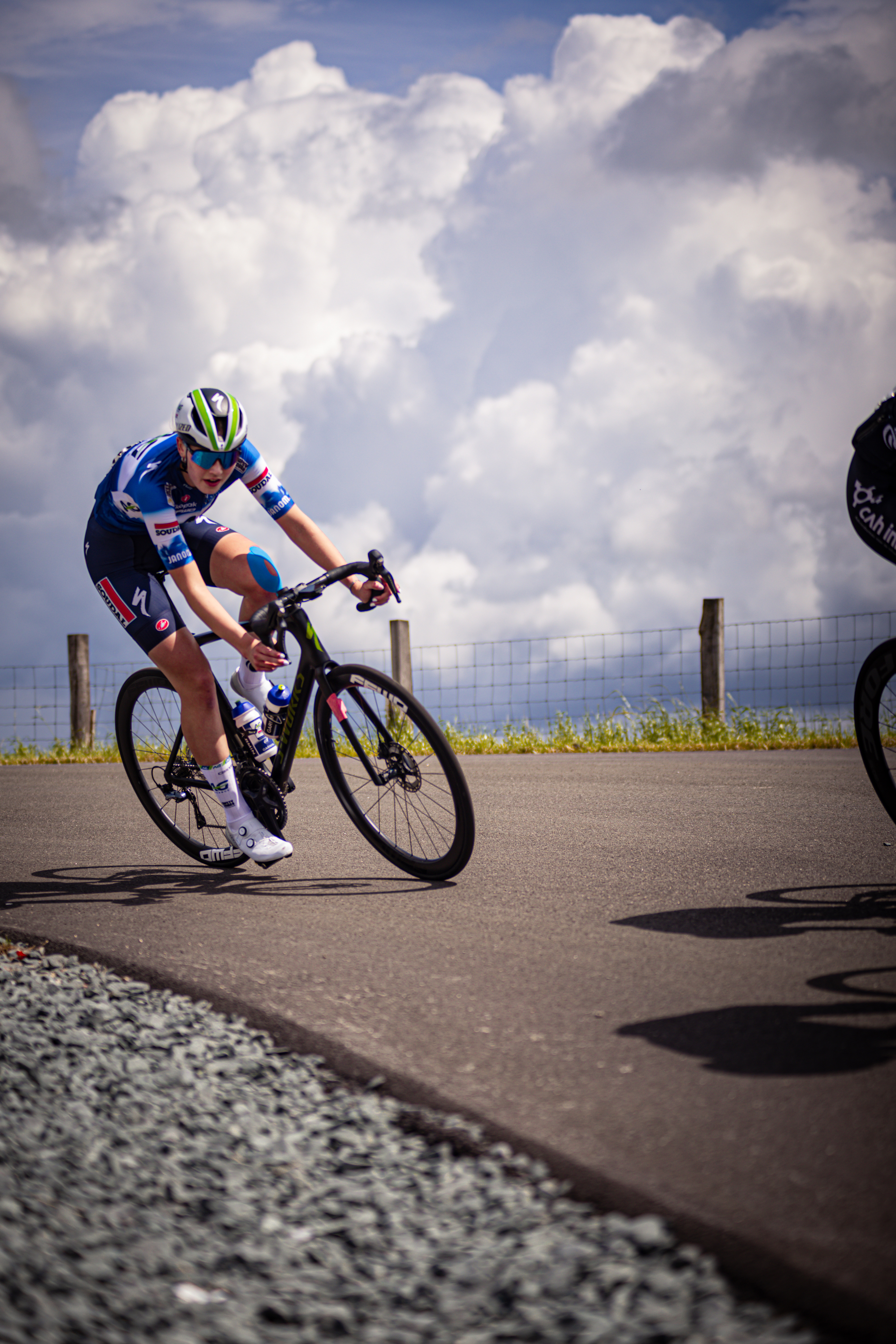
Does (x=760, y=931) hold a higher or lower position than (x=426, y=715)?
lower

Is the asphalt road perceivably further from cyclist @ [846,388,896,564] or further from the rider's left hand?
cyclist @ [846,388,896,564]

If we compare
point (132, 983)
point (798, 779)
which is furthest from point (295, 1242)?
point (798, 779)

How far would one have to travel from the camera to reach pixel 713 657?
40.0ft

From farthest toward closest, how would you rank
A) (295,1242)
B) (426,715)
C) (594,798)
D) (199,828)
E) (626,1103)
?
(594,798)
(199,828)
(426,715)
(626,1103)
(295,1242)

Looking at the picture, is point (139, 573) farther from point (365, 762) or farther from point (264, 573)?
point (365, 762)

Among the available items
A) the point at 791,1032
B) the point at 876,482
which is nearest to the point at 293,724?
the point at 791,1032

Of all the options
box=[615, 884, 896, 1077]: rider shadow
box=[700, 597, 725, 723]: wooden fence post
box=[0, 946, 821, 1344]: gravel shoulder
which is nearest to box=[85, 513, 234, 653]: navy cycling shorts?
box=[0, 946, 821, 1344]: gravel shoulder

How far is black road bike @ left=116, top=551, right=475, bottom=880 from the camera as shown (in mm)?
3941

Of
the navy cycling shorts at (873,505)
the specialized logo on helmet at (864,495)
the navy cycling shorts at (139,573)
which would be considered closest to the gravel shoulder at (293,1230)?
the navy cycling shorts at (139,573)

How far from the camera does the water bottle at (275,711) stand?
14.8 ft

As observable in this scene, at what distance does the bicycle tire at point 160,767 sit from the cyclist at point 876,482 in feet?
11.0

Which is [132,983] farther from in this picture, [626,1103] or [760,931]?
[760,931]

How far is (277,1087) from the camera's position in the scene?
2111 millimetres

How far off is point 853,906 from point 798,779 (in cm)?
378
